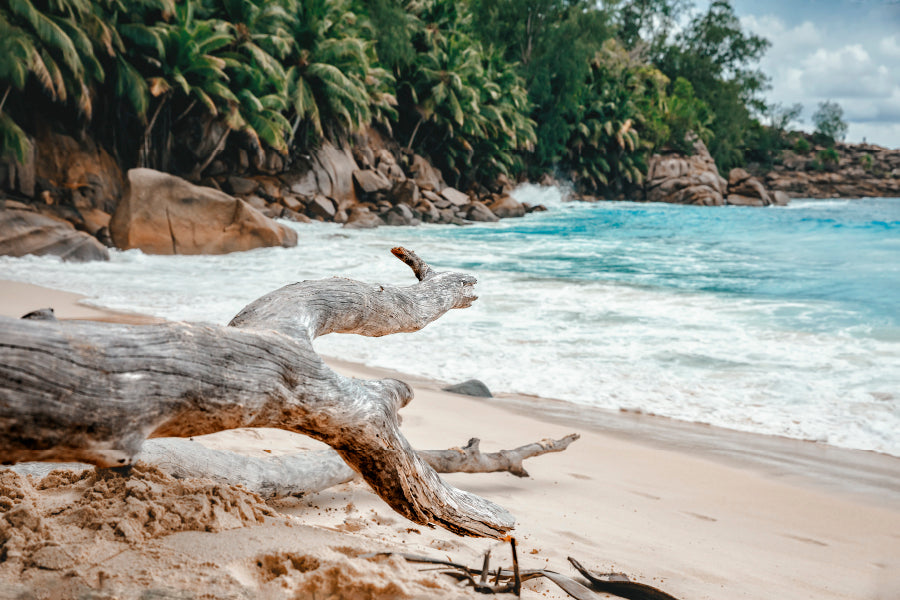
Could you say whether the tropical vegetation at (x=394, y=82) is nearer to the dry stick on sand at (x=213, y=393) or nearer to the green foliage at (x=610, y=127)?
Answer: the green foliage at (x=610, y=127)

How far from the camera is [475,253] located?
16969 mm

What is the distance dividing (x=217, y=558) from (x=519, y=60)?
146ft

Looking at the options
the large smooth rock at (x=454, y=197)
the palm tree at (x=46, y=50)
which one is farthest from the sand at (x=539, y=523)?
the large smooth rock at (x=454, y=197)

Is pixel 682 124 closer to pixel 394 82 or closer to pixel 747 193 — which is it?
pixel 747 193

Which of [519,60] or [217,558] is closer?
[217,558]

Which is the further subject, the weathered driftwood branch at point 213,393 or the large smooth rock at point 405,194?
the large smooth rock at point 405,194

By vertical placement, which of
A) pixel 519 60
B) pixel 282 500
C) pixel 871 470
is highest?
Answer: pixel 519 60

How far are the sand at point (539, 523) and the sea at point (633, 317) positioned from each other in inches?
26.8

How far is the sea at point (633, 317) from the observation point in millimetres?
5742

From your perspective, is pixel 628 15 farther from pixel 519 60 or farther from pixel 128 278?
pixel 128 278

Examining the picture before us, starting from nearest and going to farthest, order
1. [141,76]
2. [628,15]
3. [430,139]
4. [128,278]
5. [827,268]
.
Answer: [128,278], [827,268], [141,76], [430,139], [628,15]

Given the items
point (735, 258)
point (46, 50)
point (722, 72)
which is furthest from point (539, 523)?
point (722, 72)

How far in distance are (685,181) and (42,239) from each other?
40021 millimetres

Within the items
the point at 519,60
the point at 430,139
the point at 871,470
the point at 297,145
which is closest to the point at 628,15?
the point at 519,60
